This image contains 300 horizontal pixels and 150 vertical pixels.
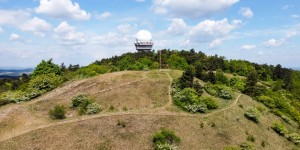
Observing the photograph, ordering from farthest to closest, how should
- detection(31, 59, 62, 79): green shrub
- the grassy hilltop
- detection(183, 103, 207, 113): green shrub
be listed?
detection(31, 59, 62, 79): green shrub < detection(183, 103, 207, 113): green shrub < the grassy hilltop

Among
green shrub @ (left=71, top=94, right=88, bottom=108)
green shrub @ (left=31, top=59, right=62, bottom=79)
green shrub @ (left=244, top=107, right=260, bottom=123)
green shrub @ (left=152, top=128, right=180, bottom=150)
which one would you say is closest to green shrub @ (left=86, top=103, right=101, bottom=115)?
green shrub @ (left=71, top=94, right=88, bottom=108)

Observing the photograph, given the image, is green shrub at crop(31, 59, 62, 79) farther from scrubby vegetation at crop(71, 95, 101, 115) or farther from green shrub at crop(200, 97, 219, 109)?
green shrub at crop(200, 97, 219, 109)

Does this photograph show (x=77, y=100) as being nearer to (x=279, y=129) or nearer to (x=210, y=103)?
(x=210, y=103)

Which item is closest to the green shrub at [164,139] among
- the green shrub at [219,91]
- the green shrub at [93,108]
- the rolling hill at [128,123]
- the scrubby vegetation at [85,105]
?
the rolling hill at [128,123]

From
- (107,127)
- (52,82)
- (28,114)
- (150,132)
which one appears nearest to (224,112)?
(150,132)

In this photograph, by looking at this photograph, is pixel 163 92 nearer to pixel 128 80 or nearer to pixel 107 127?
pixel 128 80
